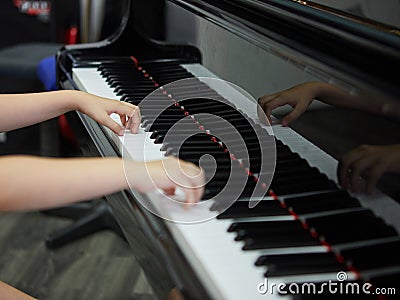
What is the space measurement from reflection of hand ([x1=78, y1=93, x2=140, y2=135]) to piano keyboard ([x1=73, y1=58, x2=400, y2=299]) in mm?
323

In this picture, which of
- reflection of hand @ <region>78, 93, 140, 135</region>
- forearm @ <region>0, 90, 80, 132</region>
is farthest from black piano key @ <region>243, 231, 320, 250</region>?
forearm @ <region>0, 90, 80, 132</region>

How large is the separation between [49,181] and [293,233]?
342 millimetres

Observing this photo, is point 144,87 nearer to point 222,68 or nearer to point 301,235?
point 222,68

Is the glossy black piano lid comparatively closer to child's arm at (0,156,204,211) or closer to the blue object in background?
child's arm at (0,156,204,211)

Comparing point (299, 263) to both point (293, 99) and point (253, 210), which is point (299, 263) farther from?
point (293, 99)

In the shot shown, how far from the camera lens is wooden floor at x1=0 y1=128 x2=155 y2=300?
2164 mm

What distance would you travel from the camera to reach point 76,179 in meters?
0.88

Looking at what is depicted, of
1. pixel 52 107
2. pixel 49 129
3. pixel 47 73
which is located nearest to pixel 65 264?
pixel 49 129

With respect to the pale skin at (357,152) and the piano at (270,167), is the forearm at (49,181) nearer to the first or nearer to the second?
the piano at (270,167)

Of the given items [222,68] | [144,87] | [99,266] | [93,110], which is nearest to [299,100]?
[222,68]

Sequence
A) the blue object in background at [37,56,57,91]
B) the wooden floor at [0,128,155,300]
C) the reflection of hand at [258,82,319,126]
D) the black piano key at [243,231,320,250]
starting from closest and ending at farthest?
the black piano key at [243,231,320,250]
the reflection of hand at [258,82,319,126]
the wooden floor at [0,128,155,300]
the blue object in background at [37,56,57,91]

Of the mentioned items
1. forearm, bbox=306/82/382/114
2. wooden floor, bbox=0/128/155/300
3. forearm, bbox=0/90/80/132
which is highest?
forearm, bbox=306/82/382/114

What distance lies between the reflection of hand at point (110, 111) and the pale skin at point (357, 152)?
383 millimetres

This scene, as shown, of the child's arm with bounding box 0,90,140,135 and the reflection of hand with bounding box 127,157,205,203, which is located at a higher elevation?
the reflection of hand with bounding box 127,157,205,203
